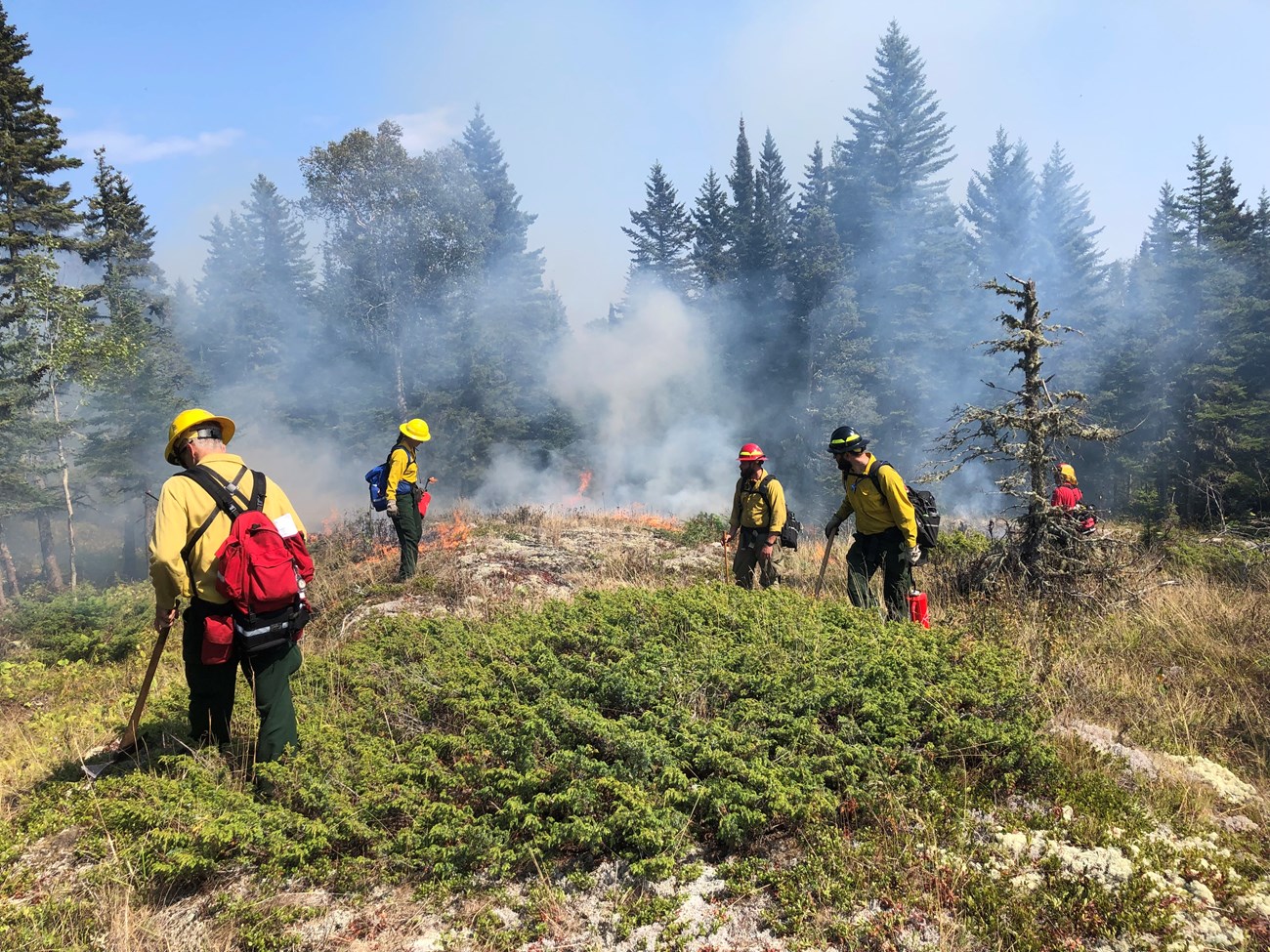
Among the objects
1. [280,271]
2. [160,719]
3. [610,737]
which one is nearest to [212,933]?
[610,737]

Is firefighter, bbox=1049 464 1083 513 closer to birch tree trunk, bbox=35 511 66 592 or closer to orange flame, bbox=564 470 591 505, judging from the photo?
orange flame, bbox=564 470 591 505

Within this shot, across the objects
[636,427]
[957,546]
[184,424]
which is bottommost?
[957,546]

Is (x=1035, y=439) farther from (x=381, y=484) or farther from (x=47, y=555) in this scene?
(x=47, y=555)

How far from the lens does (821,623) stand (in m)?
4.53

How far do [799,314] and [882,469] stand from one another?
77.8 ft

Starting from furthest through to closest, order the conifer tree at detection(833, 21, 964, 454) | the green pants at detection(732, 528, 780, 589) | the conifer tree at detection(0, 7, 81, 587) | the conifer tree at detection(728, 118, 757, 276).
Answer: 1. the conifer tree at detection(728, 118, 757, 276)
2. the conifer tree at detection(833, 21, 964, 454)
3. the conifer tree at detection(0, 7, 81, 587)
4. the green pants at detection(732, 528, 780, 589)

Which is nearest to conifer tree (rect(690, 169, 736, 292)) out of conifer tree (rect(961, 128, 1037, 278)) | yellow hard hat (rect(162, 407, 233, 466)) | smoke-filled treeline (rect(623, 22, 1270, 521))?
smoke-filled treeline (rect(623, 22, 1270, 521))

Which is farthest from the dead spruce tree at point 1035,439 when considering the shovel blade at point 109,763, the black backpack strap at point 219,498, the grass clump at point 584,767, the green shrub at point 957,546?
the shovel blade at point 109,763

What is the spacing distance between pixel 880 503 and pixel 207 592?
4.86m

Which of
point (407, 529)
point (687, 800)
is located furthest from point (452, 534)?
point (687, 800)

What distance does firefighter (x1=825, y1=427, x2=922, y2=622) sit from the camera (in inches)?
232

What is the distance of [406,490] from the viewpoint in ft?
27.3

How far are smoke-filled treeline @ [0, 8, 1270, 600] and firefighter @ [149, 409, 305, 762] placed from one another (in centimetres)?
1801

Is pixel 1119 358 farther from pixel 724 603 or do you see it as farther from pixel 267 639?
pixel 267 639
